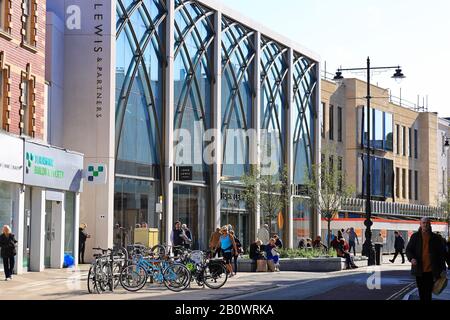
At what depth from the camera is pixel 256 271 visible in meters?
37.6

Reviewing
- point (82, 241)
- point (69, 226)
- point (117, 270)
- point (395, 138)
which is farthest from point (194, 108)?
point (395, 138)

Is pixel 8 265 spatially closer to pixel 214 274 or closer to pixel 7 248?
pixel 7 248

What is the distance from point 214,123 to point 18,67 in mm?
21776

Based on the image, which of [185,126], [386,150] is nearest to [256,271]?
[185,126]

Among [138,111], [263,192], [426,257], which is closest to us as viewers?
[426,257]

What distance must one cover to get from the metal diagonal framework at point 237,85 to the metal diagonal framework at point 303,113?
7299 mm

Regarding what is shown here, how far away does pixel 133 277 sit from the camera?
24.8 metres

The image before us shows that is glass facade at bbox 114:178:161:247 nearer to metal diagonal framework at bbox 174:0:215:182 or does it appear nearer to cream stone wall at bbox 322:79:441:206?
metal diagonal framework at bbox 174:0:215:182

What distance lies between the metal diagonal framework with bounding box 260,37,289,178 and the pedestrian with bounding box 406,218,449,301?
42370 mm

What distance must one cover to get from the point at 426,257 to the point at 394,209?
2697 inches

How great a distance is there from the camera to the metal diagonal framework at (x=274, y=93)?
200ft

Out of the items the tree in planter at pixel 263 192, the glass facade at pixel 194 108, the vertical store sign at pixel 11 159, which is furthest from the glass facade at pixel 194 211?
the vertical store sign at pixel 11 159

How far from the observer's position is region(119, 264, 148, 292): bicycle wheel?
24625 millimetres

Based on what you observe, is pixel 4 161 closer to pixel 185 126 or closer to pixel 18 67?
pixel 18 67
